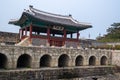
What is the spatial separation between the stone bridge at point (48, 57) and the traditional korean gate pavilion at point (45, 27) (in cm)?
288

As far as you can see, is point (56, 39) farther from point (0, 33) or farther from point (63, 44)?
point (0, 33)

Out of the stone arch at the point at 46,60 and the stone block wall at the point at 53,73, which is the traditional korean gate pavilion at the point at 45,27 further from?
the stone block wall at the point at 53,73

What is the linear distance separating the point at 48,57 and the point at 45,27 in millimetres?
5656

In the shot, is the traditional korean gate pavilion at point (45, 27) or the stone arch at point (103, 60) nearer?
the traditional korean gate pavilion at point (45, 27)

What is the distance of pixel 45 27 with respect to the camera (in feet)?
103

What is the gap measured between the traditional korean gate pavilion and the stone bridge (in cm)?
288

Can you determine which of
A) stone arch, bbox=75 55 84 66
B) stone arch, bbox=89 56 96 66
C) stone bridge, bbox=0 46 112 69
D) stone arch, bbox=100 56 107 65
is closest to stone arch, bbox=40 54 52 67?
stone bridge, bbox=0 46 112 69

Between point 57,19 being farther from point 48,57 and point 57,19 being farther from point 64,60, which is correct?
point 48,57

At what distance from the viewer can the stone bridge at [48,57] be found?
2339 cm

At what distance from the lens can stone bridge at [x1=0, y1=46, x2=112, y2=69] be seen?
23.4 meters

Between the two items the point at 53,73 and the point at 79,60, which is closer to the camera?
the point at 53,73

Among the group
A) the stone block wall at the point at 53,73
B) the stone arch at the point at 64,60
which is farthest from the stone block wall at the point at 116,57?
the stone arch at the point at 64,60

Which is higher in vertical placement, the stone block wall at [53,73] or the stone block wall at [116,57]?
the stone block wall at [116,57]

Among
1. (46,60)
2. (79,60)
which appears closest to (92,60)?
(79,60)
